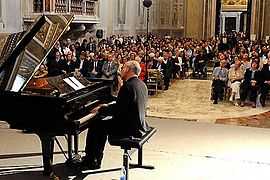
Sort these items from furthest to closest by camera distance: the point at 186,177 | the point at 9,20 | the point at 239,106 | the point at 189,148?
the point at 9,20 → the point at 239,106 → the point at 189,148 → the point at 186,177

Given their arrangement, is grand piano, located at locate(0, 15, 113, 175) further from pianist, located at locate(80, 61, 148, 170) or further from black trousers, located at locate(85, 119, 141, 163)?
pianist, located at locate(80, 61, 148, 170)

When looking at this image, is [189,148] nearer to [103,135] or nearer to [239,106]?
[103,135]

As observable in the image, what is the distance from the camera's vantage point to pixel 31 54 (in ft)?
18.6

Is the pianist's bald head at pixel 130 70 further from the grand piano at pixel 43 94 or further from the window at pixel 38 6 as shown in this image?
the window at pixel 38 6

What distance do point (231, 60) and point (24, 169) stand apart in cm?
838

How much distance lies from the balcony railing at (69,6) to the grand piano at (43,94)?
735cm

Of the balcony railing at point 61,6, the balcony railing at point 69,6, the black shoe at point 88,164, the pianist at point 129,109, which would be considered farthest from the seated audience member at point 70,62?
the pianist at point 129,109

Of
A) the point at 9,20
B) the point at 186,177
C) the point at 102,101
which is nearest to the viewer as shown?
the point at 186,177

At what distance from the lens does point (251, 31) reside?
24.5m

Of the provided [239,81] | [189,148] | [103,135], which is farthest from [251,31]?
[103,135]

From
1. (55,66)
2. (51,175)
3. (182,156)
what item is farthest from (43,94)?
(55,66)

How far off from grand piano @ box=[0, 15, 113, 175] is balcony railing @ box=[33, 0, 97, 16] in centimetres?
735

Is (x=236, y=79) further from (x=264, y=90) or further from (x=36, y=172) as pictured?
(x=36, y=172)

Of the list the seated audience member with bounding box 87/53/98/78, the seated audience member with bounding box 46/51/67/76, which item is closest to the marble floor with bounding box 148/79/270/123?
the seated audience member with bounding box 87/53/98/78
